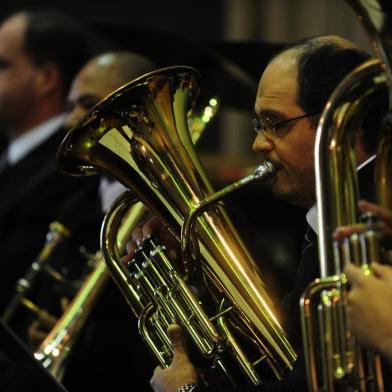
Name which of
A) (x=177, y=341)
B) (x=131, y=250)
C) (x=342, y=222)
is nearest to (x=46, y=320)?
(x=131, y=250)

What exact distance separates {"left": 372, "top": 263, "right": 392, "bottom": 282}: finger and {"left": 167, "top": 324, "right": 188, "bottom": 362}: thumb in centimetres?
58

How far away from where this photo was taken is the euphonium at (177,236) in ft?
6.81

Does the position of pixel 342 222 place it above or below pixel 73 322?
above

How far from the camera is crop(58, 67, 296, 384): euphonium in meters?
2.08

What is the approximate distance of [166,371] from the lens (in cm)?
206

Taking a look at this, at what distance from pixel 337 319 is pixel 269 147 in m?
0.55

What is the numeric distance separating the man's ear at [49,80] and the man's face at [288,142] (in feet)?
7.92

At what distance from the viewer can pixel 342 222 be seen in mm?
1699

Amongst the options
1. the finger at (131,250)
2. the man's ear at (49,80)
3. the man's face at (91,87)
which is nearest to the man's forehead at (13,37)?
the man's ear at (49,80)

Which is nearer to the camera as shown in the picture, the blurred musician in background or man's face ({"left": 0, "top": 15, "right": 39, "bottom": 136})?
the blurred musician in background

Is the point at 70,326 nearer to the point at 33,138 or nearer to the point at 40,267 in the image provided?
the point at 40,267

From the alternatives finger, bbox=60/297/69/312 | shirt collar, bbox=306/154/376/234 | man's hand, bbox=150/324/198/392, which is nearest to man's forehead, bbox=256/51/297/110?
shirt collar, bbox=306/154/376/234

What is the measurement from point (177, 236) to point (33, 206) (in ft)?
5.90

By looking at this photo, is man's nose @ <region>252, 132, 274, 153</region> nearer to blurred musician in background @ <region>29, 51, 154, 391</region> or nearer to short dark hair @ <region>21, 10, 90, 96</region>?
blurred musician in background @ <region>29, 51, 154, 391</region>
